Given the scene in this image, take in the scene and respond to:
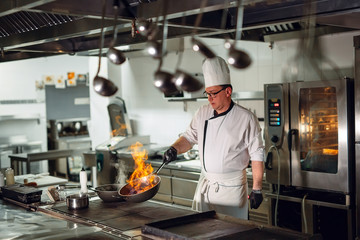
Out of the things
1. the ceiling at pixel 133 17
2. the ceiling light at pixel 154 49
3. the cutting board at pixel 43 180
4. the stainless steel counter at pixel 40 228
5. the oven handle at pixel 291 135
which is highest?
the ceiling at pixel 133 17

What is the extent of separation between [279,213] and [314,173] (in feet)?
2.00

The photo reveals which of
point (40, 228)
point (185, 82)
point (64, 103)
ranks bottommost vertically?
point (40, 228)

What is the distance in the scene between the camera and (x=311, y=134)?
13.5ft

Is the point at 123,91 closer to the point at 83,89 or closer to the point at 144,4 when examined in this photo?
the point at 83,89

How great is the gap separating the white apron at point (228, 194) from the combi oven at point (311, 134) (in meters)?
0.84

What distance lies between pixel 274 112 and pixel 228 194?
1.14m

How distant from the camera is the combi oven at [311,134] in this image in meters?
3.79

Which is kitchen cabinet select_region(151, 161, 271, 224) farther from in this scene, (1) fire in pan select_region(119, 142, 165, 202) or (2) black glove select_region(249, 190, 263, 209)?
(1) fire in pan select_region(119, 142, 165, 202)

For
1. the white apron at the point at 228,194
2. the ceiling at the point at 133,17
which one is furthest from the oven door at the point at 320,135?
the white apron at the point at 228,194

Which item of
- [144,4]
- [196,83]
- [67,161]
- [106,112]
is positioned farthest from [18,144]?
[196,83]

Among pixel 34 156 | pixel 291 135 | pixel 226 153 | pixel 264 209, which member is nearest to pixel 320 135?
pixel 291 135

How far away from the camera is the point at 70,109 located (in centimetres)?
905

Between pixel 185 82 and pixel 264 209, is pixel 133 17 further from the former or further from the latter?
pixel 264 209

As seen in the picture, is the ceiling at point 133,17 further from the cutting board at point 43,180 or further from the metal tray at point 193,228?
the cutting board at point 43,180
